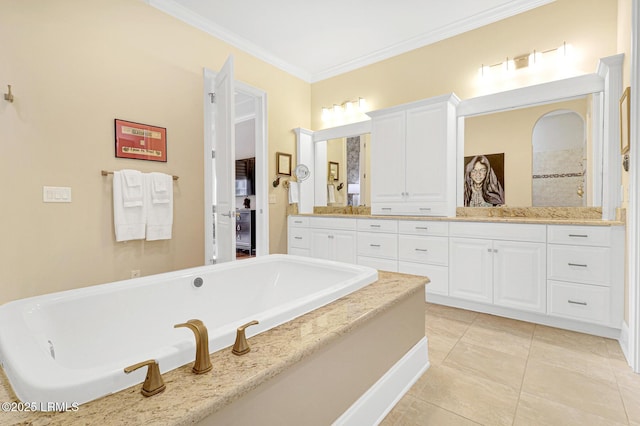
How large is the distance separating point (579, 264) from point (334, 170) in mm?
2844

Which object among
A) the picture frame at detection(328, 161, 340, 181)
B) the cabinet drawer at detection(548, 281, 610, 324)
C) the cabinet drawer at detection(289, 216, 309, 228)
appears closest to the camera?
the cabinet drawer at detection(548, 281, 610, 324)

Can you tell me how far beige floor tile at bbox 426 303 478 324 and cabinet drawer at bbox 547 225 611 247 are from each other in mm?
898

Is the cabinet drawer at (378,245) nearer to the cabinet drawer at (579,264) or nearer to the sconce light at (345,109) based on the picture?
the cabinet drawer at (579,264)

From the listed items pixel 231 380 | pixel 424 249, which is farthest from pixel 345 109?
pixel 231 380

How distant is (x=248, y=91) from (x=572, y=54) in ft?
10.7

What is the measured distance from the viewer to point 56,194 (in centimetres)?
221

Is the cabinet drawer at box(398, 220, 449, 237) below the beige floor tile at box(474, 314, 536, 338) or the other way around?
the other way around

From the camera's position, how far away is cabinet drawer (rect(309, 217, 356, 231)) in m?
3.46

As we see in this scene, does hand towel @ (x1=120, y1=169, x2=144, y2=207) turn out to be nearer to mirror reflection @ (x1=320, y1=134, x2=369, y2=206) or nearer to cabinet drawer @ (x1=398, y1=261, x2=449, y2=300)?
mirror reflection @ (x1=320, y1=134, x2=369, y2=206)

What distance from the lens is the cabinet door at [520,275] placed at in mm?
Answer: 2340

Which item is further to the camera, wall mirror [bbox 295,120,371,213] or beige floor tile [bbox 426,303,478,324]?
wall mirror [bbox 295,120,371,213]

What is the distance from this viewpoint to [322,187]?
431 cm

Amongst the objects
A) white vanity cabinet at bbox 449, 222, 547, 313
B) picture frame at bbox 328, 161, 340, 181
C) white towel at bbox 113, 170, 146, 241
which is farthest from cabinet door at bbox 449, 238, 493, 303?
white towel at bbox 113, 170, 146, 241

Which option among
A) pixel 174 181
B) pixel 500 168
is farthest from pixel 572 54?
pixel 174 181
